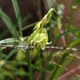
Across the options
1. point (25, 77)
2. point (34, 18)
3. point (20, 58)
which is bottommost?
point (25, 77)

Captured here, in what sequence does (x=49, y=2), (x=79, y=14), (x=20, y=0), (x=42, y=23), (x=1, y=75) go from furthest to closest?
(x=79, y=14), (x=20, y=0), (x=1, y=75), (x=49, y=2), (x=42, y=23)

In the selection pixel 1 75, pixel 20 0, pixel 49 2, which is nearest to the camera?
pixel 49 2

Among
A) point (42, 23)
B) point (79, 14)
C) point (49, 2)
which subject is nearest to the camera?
point (42, 23)

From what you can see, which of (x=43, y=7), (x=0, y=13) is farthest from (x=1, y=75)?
(x=0, y=13)

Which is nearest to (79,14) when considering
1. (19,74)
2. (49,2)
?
(19,74)

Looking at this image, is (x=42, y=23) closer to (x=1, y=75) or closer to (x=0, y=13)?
(x=0, y=13)

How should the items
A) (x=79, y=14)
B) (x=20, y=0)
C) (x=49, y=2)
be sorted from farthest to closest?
(x=79, y=14) < (x=20, y=0) < (x=49, y=2)

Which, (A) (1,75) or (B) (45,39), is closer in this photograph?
(B) (45,39)

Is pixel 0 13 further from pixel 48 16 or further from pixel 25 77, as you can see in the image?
pixel 25 77

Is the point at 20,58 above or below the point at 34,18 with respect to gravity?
below
